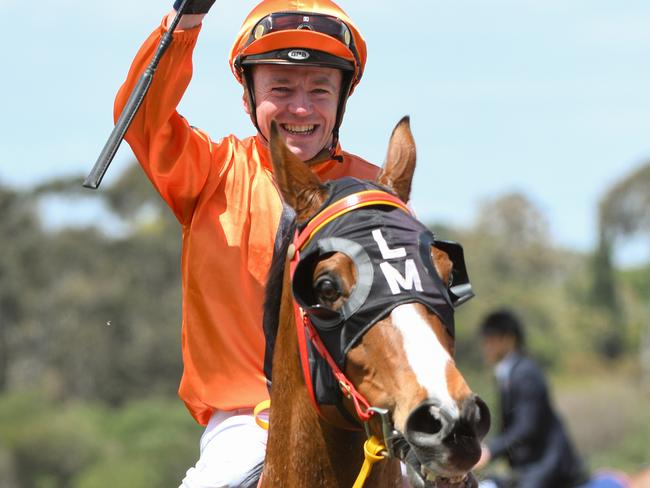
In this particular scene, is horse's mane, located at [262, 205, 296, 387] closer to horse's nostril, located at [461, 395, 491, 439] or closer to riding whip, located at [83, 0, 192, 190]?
riding whip, located at [83, 0, 192, 190]

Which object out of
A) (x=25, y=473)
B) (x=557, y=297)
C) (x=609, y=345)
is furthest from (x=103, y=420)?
(x=557, y=297)

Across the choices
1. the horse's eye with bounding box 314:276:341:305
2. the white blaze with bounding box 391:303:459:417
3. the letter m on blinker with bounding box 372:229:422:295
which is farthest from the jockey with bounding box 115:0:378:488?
the white blaze with bounding box 391:303:459:417

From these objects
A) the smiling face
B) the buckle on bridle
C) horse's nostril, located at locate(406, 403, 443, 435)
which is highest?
the smiling face

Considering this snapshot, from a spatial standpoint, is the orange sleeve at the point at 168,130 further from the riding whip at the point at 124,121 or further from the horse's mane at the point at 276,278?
the horse's mane at the point at 276,278

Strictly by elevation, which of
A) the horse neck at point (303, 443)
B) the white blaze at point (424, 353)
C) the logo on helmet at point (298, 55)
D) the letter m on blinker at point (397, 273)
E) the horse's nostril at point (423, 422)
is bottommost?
the horse neck at point (303, 443)

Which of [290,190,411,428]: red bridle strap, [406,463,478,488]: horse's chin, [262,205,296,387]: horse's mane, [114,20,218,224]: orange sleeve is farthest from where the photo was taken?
[114,20,218,224]: orange sleeve

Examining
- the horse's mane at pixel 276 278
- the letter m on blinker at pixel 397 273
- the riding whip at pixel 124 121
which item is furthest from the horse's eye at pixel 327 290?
the riding whip at pixel 124 121

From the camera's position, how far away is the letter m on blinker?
3.43 metres

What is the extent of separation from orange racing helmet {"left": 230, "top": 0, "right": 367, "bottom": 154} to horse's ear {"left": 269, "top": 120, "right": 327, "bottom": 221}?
712 mm

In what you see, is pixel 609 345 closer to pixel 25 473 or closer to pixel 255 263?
pixel 25 473

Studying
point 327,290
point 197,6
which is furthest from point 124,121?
point 327,290

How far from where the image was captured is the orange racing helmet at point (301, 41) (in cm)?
442

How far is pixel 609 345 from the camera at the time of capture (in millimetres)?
52875

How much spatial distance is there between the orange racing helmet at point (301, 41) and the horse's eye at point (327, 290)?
115 cm
